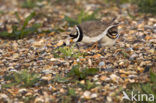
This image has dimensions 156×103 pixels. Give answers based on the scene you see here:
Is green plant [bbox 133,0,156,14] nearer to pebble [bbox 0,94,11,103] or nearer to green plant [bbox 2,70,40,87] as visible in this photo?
green plant [bbox 2,70,40,87]

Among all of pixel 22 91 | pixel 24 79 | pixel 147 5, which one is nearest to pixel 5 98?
pixel 22 91

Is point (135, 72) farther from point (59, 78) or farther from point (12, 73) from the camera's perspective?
point (12, 73)

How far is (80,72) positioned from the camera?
469 cm

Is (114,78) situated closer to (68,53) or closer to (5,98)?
(68,53)

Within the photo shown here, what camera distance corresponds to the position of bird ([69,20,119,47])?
18.3 feet

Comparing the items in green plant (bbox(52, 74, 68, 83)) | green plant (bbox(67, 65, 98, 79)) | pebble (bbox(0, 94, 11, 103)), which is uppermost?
green plant (bbox(67, 65, 98, 79))

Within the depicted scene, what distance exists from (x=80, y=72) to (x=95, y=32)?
1178mm

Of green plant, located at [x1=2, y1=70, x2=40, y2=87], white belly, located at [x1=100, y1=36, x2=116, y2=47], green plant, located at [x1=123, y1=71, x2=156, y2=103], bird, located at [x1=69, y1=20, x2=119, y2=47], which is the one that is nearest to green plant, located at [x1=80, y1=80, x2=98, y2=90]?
green plant, located at [x1=123, y1=71, x2=156, y2=103]

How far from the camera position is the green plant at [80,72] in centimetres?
469

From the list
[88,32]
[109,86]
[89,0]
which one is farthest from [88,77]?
[89,0]

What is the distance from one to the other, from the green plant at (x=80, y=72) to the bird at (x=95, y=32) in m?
0.98

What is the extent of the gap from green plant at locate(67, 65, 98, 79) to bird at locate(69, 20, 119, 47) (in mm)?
985

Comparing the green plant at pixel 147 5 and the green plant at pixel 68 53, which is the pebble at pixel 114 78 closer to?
the green plant at pixel 68 53

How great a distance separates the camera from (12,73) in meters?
5.00
